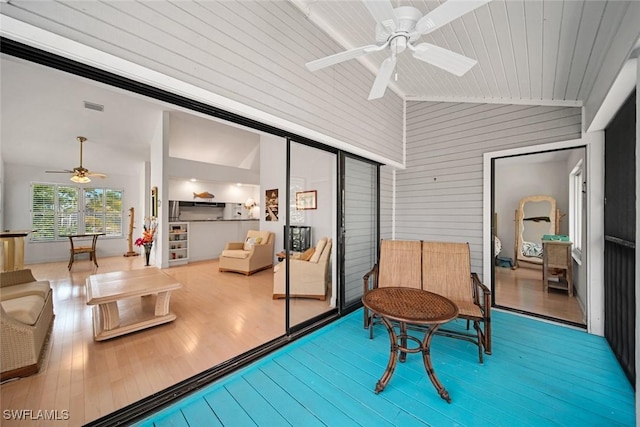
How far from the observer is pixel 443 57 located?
1726 millimetres

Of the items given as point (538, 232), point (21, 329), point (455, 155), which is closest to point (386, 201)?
point (455, 155)

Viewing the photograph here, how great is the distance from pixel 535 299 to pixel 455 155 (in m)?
2.58

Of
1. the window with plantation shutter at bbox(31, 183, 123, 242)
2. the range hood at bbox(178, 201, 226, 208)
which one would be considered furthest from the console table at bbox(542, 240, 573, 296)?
the window with plantation shutter at bbox(31, 183, 123, 242)

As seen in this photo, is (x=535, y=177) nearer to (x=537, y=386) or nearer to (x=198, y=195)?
(x=537, y=386)

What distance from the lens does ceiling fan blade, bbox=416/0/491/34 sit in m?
1.27

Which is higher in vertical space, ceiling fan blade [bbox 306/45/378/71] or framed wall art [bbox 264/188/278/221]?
ceiling fan blade [bbox 306/45/378/71]

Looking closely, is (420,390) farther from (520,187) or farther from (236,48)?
(520,187)

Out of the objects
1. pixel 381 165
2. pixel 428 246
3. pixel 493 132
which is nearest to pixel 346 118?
pixel 381 165

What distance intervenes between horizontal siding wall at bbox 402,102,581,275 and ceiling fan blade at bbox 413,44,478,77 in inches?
87.0

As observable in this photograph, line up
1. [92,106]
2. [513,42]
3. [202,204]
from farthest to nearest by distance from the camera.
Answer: [202,204], [92,106], [513,42]

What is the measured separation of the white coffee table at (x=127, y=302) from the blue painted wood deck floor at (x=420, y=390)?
1.55 meters

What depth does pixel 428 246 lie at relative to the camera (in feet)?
9.79

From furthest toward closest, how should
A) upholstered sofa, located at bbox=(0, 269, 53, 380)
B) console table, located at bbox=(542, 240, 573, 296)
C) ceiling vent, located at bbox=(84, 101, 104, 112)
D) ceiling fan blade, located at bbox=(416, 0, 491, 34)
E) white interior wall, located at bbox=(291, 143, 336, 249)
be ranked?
white interior wall, located at bbox=(291, 143, 336, 249) < ceiling vent, located at bbox=(84, 101, 104, 112) < console table, located at bbox=(542, 240, 573, 296) < upholstered sofa, located at bbox=(0, 269, 53, 380) < ceiling fan blade, located at bbox=(416, 0, 491, 34)

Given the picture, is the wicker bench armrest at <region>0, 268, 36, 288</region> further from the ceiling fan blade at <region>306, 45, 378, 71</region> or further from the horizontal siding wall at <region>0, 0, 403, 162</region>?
the ceiling fan blade at <region>306, 45, 378, 71</region>
